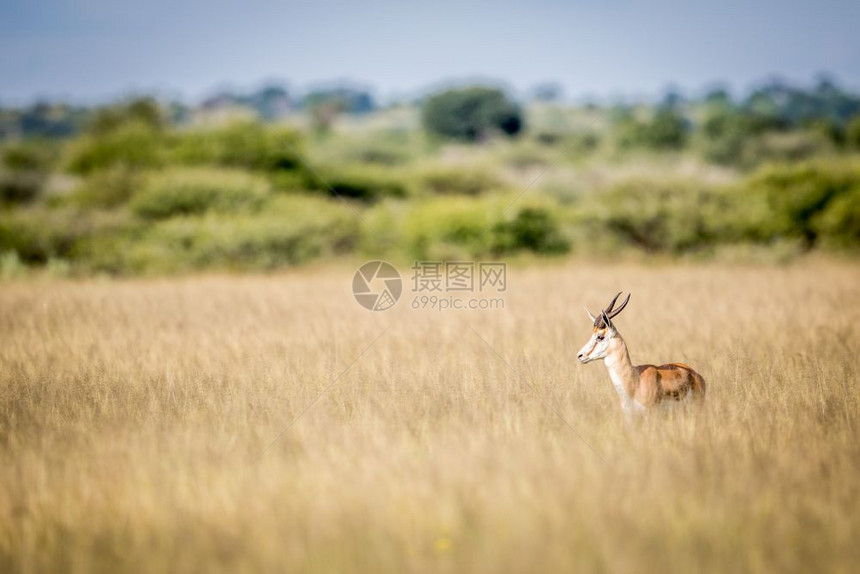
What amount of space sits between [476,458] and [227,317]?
7.12m

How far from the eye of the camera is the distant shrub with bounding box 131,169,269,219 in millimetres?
23000

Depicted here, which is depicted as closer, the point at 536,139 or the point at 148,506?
the point at 148,506

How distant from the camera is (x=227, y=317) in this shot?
10781mm

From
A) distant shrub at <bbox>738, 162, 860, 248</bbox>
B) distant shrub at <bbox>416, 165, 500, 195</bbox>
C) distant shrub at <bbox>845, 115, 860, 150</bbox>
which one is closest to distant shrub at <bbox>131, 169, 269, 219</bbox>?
distant shrub at <bbox>416, 165, 500, 195</bbox>

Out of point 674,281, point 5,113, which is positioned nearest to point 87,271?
point 674,281

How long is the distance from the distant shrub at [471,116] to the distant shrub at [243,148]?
39515 mm

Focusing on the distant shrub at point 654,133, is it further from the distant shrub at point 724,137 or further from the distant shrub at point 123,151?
the distant shrub at point 123,151

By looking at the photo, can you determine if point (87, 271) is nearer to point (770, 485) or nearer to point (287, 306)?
point (287, 306)

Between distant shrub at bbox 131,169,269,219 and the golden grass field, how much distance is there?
47.2 ft

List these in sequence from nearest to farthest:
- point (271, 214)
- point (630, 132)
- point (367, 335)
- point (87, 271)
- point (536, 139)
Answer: point (367, 335) < point (87, 271) < point (271, 214) < point (630, 132) < point (536, 139)

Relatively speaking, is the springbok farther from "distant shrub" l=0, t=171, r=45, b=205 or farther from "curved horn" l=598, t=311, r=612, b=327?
"distant shrub" l=0, t=171, r=45, b=205

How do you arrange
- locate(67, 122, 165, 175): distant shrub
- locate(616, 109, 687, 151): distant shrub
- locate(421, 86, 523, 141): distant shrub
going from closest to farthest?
locate(67, 122, 165, 175): distant shrub < locate(616, 109, 687, 151): distant shrub < locate(421, 86, 523, 141): distant shrub

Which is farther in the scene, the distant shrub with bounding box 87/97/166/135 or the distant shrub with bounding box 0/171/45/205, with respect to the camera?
the distant shrub with bounding box 87/97/166/135

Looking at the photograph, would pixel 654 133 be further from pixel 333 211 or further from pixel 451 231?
pixel 333 211
